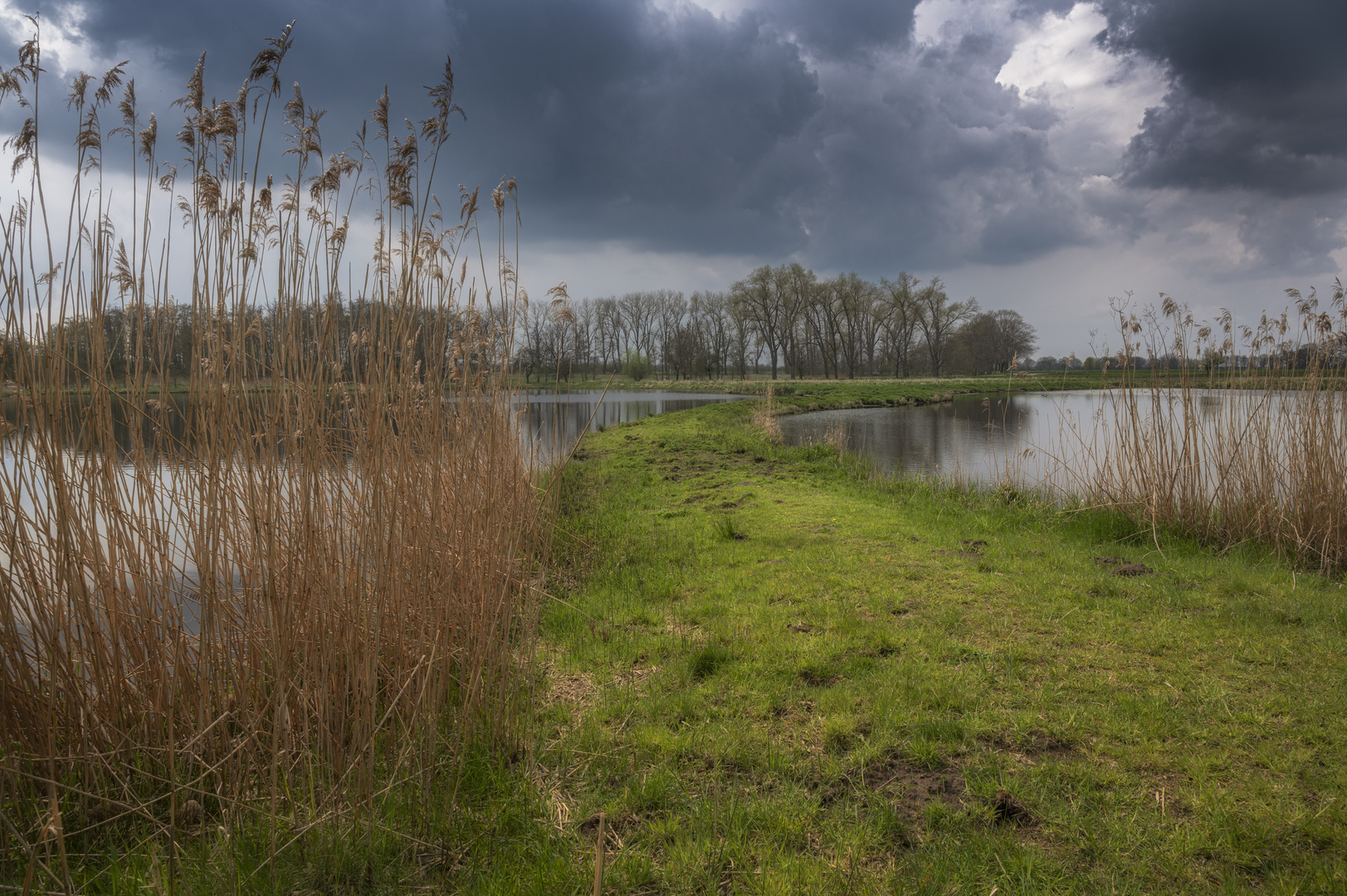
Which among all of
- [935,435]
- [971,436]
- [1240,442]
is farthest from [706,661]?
[935,435]

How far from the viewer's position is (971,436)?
17.8 metres

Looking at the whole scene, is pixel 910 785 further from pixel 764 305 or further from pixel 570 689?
pixel 764 305

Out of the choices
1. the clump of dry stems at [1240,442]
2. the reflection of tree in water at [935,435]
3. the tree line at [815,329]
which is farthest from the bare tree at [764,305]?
the clump of dry stems at [1240,442]

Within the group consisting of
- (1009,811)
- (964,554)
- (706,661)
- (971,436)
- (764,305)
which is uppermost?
(764,305)

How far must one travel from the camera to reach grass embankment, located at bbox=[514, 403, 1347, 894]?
210 cm

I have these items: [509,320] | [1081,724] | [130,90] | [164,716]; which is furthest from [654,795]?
[130,90]

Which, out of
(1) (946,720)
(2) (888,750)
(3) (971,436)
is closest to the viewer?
(2) (888,750)

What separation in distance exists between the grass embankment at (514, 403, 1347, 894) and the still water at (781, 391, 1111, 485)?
8.92ft

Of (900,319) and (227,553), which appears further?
(900,319)

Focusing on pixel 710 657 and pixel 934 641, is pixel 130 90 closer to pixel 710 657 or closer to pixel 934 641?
pixel 710 657

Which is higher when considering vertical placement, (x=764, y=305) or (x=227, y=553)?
(x=764, y=305)

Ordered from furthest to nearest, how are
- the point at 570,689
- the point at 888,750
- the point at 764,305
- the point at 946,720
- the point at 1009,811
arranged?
the point at 764,305 → the point at 570,689 → the point at 946,720 → the point at 888,750 → the point at 1009,811

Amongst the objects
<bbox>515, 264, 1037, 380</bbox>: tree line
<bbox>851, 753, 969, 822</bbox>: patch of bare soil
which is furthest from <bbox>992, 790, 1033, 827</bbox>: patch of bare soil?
<bbox>515, 264, 1037, 380</bbox>: tree line

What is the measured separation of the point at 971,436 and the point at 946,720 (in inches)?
659
